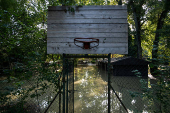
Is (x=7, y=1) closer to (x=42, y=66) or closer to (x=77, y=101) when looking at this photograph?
(x=42, y=66)

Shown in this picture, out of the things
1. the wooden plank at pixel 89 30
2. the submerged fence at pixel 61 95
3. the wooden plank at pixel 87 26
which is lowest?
the submerged fence at pixel 61 95

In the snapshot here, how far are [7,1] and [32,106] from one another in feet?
12.9

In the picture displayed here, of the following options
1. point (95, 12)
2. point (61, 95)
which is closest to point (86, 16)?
point (95, 12)

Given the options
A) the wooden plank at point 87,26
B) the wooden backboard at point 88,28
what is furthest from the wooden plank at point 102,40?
the wooden plank at point 87,26

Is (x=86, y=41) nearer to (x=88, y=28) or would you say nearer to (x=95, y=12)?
(x=88, y=28)

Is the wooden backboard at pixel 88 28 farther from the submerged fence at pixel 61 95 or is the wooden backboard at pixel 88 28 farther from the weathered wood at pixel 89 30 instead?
the submerged fence at pixel 61 95

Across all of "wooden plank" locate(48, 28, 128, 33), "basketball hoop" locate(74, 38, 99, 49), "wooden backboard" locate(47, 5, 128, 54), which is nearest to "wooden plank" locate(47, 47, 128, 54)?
"wooden backboard" locate(47, 5, 128, 54)

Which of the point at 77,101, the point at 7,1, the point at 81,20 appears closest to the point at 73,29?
the point at 81,20

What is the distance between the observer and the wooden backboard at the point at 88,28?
8.64 ft

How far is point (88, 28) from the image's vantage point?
269 centimetres

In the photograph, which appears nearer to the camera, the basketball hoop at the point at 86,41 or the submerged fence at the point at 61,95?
the submerged fence at the point at 61,95

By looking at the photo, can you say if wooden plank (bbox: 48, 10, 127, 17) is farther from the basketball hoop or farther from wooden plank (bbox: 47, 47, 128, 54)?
wooden plank (bbox: 47, 47, 128, 54)

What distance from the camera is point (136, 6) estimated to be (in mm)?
11203

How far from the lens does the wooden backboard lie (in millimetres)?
2633
